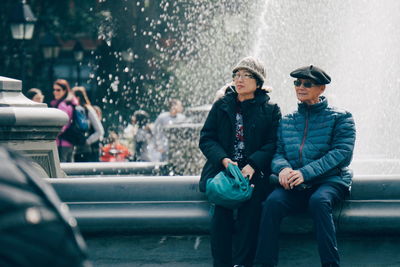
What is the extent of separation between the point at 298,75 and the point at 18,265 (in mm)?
4210

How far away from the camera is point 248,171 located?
586 centimetres

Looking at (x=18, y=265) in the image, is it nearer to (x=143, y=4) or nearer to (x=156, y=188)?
(x=156, y=188)

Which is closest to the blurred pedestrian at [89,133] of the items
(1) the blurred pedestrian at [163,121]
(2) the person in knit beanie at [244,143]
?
(1) the blurred pedestrian at [163,121]

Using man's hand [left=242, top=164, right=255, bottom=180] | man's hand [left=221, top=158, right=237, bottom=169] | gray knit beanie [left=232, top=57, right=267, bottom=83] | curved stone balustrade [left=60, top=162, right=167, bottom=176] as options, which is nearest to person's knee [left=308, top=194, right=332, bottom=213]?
man's hand [left=242, top=164, right=255, bottom=180]

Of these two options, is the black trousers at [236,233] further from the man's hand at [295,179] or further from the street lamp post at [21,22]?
the street lamp post at [21,22]

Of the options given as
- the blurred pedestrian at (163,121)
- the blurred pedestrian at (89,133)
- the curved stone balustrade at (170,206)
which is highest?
the curved stone balustrade at (170,206)

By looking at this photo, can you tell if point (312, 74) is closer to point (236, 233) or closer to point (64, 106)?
point (236, 233)

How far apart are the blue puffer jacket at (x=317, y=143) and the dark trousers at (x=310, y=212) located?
0.10m

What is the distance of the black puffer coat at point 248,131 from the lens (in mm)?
5973

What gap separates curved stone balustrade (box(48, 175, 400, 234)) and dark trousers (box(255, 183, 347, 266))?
125mm

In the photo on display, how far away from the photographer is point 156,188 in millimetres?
5789

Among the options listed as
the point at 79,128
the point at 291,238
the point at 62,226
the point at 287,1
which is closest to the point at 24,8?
the point at 287,1

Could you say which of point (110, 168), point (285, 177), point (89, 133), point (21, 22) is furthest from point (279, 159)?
point (21, 22)

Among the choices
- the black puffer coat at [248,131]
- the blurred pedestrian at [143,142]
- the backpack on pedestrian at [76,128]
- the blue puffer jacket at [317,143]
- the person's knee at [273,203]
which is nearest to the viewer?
the person's knee at [273,203]
